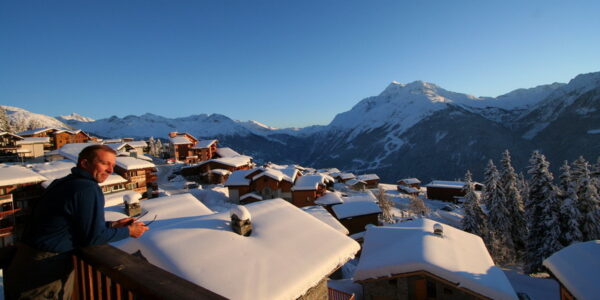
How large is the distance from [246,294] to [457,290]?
43.2ft

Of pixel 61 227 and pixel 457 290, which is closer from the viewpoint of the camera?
pixel 61 227

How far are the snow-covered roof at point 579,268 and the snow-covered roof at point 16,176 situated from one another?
36.2 meters

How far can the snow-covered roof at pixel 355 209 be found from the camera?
32406mm

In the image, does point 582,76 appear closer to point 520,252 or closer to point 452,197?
point 452,197

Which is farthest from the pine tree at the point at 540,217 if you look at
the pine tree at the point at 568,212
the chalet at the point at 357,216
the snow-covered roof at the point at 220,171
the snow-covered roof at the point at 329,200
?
the snow-covered roof at the point at 220,171

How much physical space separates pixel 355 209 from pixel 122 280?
1292 inches

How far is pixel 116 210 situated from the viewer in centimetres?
1662

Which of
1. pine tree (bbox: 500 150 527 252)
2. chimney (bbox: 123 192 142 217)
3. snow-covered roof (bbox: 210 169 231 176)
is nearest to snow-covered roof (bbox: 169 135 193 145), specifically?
snow-covered roof (bbox: 210 169 231 176)

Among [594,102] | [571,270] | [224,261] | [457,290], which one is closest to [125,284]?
[224,261]

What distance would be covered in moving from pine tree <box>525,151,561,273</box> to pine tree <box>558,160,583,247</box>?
0.49 metres

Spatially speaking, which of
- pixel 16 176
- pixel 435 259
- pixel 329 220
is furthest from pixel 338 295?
pixel 16 176

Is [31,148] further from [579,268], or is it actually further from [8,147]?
[579,268]

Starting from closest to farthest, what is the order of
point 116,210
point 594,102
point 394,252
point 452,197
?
point 394,252, point 116,210, point 452,197, point 594,102

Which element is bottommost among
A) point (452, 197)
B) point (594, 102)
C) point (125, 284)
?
point (452, 197)
